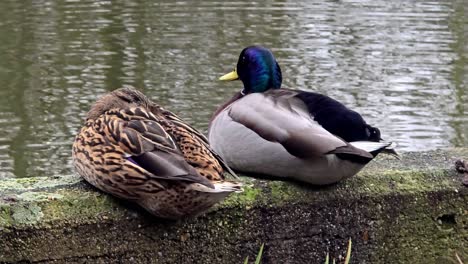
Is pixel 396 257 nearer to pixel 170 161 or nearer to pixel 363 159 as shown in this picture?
pixel 363 159

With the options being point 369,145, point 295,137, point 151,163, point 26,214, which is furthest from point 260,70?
point 26,214

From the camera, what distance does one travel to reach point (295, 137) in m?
3.50

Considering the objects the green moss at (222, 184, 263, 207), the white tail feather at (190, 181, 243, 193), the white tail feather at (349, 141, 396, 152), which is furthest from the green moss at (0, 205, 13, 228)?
the white tail feather at (349, 141, 396, 152)

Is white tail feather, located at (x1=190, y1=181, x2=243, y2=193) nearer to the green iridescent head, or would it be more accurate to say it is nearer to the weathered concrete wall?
the weathered concrete wall

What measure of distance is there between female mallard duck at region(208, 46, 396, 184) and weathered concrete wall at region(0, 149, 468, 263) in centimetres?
11

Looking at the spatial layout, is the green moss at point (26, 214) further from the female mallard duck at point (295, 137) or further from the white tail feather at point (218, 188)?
the female mallard duck at point (295, 137)

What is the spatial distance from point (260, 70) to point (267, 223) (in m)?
0.80

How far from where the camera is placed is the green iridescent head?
4.17 meters

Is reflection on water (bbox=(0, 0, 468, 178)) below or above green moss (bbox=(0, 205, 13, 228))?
below

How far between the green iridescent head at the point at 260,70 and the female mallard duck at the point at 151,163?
27.8 inches

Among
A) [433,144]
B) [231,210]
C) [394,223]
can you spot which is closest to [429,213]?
[394,223]

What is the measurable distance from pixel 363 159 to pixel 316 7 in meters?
11.1

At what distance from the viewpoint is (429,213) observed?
382cm

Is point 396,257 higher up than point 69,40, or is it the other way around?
point 396,257
